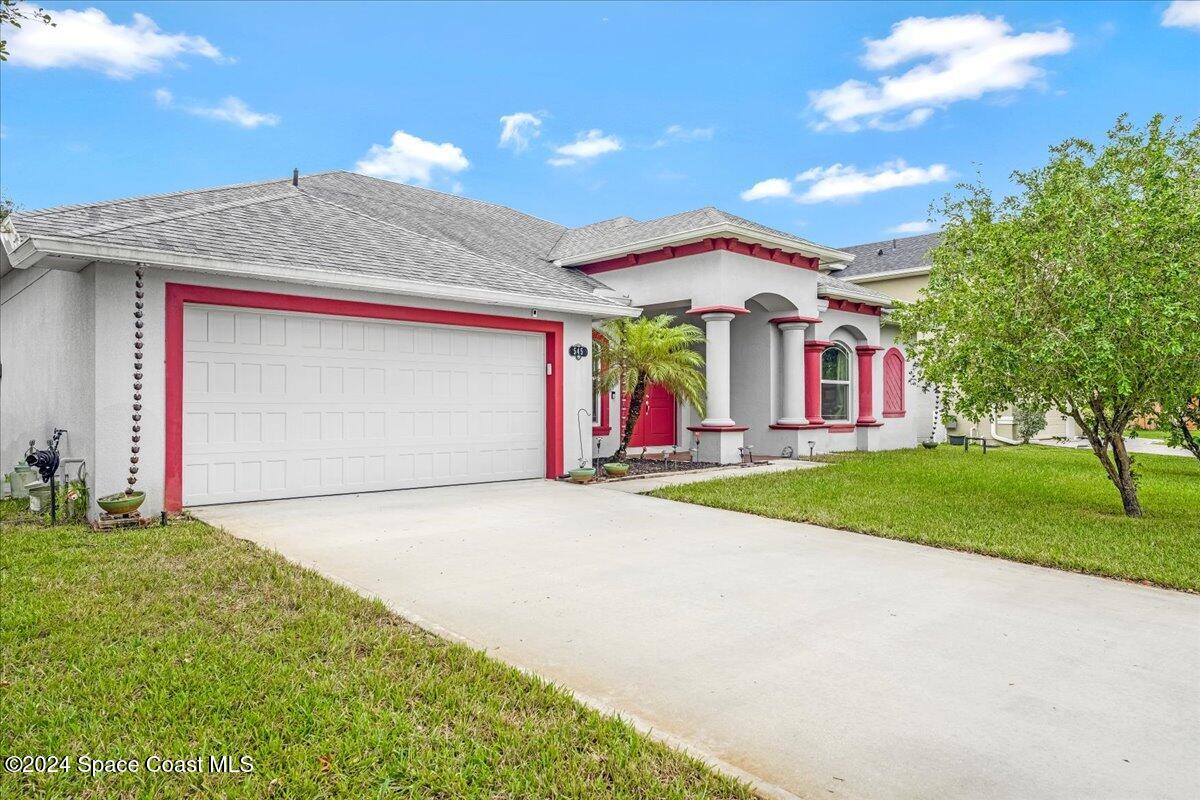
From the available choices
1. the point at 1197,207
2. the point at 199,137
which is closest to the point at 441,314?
the point at 1197,207

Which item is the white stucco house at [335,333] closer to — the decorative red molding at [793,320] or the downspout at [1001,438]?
the decorative red molding at [793,320]

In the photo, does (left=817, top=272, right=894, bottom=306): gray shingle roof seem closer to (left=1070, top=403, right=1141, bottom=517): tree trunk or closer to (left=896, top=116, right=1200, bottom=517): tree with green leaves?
(left=896, top=116, right=1200, bottom=517): tree with green leaves

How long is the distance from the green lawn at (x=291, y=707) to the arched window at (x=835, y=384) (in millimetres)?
14430

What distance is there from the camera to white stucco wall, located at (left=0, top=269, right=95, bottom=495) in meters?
7.69

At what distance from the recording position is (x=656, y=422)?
15641 millimetres

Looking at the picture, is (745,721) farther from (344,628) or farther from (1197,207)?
(1197,207)

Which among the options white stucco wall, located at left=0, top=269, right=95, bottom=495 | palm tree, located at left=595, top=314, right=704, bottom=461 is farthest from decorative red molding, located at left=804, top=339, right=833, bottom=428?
white stucco wall, located at left=0, top=269, right=95, bottom=495

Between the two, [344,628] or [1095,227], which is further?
[1095,227]

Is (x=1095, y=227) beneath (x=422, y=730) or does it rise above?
above

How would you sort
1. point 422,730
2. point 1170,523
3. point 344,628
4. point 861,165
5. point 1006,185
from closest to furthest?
point 422,730 → point 344,628 → point 1170,523 → point 1006,185 → point 861,165

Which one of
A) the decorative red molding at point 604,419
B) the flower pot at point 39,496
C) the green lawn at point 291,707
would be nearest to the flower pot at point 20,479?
the flower pot at point 39,496

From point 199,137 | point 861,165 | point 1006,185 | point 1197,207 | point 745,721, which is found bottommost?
point 745,721

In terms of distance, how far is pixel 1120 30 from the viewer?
43.2 ft

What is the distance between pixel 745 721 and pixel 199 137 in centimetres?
2715
